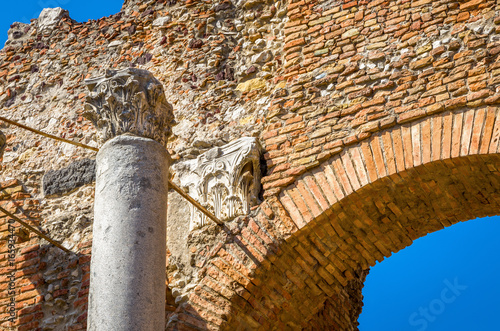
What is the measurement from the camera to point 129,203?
4535mm

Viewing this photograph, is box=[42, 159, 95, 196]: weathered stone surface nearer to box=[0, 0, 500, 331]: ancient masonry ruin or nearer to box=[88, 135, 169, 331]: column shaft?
box=[0, 0, 500, 331]: ancient masonry ruin

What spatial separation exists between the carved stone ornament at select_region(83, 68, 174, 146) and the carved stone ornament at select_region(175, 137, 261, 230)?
760 mm

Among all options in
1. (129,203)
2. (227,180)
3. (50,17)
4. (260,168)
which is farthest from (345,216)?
(50,17)

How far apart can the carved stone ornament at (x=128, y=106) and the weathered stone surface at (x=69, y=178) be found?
153 centimetres

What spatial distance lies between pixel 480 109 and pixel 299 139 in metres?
1.35

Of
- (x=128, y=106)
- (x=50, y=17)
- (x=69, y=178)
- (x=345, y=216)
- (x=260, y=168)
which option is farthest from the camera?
(x=50, y=17)

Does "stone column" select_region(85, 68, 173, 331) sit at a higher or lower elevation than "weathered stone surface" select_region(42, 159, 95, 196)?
lower

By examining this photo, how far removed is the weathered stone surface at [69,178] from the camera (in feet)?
21.6

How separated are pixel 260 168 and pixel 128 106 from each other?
1.24 metres

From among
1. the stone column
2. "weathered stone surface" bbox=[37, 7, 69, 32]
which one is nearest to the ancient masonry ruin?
the stone column

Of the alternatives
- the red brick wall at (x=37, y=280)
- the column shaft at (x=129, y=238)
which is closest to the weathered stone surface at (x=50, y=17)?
the red brick wall at (x=37, y=280)

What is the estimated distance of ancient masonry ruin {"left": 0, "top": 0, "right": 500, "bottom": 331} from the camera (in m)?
4.82

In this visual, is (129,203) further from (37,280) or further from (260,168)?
(37,280)

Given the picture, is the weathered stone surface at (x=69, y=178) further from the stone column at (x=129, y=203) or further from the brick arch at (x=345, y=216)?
the brick arch at (x=345, y=216)
